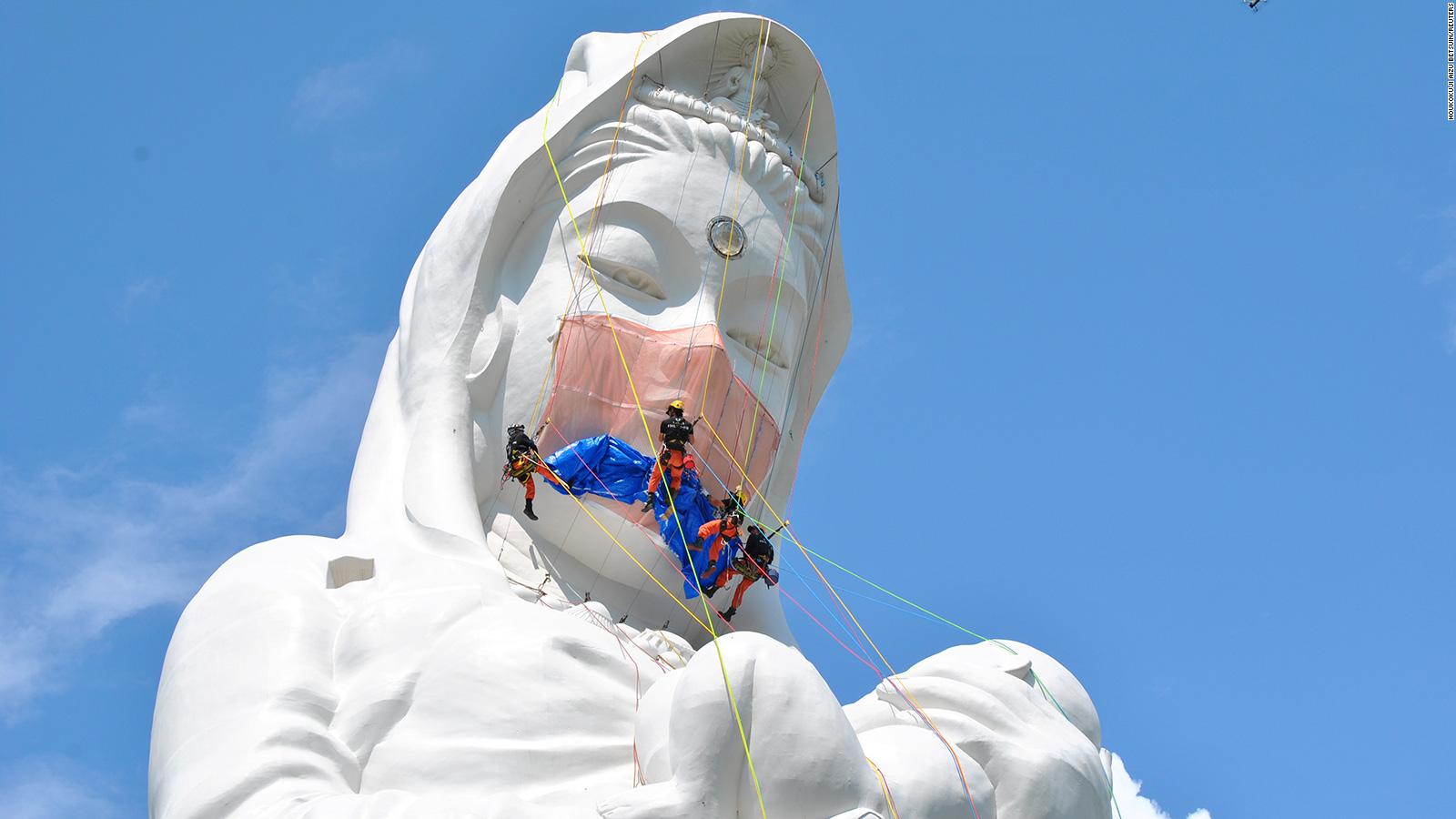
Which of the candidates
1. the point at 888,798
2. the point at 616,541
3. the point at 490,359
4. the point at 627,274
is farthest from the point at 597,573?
the point at 888,798

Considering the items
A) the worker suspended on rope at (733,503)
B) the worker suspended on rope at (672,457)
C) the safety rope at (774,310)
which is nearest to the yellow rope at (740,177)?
the safety rope at (774,310)

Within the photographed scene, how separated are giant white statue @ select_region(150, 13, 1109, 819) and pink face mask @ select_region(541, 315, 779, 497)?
0.01m

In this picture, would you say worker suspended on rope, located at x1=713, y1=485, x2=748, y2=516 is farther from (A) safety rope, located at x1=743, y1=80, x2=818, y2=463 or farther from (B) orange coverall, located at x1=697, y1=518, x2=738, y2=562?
(A) safety rope, located at x1=743, y1=80, x2=818, y2=463

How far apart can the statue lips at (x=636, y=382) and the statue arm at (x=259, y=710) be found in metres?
1.40

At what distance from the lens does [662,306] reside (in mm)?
10188

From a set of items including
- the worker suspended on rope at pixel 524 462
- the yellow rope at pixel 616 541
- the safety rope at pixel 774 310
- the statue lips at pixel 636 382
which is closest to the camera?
the worker suspended on rope at pixel 524 462

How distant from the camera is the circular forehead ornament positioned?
10297mm

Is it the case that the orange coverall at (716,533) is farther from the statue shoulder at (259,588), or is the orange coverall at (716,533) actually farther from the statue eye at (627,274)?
the statue shoulder at (259,588)

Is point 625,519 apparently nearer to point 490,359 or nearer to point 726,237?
point 490,359

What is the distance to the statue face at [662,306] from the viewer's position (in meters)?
9.83

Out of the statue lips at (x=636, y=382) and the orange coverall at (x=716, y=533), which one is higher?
the statue lips at (x=636, y=382)

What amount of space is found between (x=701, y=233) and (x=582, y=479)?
1.46 metres

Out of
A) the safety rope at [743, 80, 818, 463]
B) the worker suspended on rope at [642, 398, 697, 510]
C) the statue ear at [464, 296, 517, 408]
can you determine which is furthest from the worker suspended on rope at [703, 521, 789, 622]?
the statue ear at [464, 296, 517, 408]

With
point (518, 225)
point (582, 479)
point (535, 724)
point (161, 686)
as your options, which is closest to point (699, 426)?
point (582, 479)
